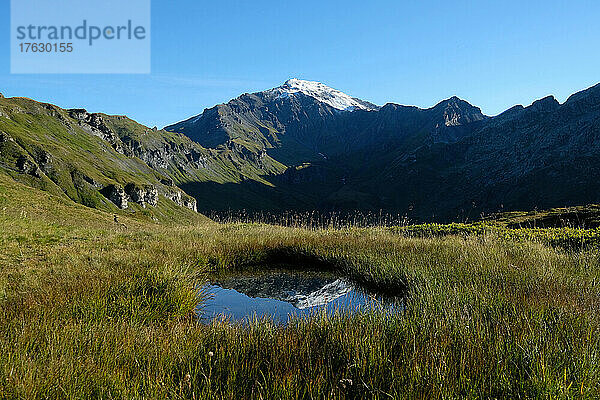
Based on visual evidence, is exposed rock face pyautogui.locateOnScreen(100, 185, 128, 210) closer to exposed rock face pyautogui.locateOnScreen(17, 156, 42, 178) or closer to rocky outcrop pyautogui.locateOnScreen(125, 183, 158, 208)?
rocky outcrop pyautogui.locateOnScreen(125, 183, 158, 208)

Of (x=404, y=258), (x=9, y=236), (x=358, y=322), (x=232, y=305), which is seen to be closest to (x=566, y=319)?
(x=358, y=322)

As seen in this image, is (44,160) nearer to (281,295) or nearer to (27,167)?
(27,167)

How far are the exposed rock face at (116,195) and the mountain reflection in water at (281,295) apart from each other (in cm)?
14761

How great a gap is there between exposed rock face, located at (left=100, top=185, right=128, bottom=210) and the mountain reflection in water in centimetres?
14761

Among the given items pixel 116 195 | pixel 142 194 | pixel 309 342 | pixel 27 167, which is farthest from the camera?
pixel 142 194

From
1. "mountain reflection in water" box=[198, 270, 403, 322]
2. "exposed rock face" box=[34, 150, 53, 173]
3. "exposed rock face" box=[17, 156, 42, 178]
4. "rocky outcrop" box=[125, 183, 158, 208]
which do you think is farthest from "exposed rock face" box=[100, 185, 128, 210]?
"mountain reflection in water" box=[198, 270, 403, 322]

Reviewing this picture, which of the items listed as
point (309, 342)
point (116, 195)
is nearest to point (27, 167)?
point (116, 195)

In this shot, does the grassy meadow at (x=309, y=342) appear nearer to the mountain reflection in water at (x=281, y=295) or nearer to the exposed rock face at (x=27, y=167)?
the mountain reflection in water at (x=281, y=295)

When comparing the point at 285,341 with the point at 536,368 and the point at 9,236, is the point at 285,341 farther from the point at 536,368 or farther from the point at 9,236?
the point at 9,236

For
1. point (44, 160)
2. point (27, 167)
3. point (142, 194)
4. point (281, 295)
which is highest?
point (44, 160)

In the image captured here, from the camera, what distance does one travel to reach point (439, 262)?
849cm

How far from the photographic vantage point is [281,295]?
8508mm

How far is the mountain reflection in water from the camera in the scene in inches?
272

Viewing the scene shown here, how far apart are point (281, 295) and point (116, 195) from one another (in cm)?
15357
